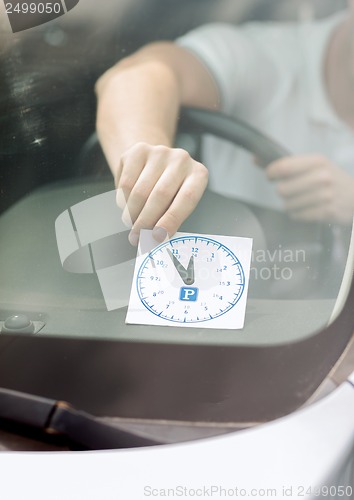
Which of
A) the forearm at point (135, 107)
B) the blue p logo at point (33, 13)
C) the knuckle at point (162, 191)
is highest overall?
the blue p logo at point (33, 13)

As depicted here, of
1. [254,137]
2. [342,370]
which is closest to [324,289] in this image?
[342,370]

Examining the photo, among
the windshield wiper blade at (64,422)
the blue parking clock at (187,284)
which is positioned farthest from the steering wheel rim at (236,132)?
the windshield wiper blade at (64,422)

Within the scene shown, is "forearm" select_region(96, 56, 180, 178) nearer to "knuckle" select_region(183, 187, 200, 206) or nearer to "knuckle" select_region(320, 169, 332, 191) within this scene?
"knuckle" select_region(183, 187, 200, 206)

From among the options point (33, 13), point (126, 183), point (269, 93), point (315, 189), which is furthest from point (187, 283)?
point (33, 13)

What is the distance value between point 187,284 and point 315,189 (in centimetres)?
32

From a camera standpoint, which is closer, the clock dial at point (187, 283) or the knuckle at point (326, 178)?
Answer: the clock dial at point (187, 283)

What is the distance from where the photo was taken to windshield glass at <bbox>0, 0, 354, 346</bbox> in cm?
143

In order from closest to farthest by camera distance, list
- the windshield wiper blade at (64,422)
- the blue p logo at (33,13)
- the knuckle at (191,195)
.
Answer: the windshield wiper blade at (64,422) < the knuckle at (191,195) < the blue p logo at (33,13)

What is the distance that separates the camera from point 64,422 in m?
1.37

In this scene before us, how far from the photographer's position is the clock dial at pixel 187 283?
55.2 inches

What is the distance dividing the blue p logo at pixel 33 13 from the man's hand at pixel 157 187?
311mm

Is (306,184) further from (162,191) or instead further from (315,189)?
(162,191)

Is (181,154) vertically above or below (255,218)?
above

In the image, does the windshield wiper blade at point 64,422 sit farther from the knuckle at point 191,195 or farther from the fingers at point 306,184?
the fingers at point 306,184
